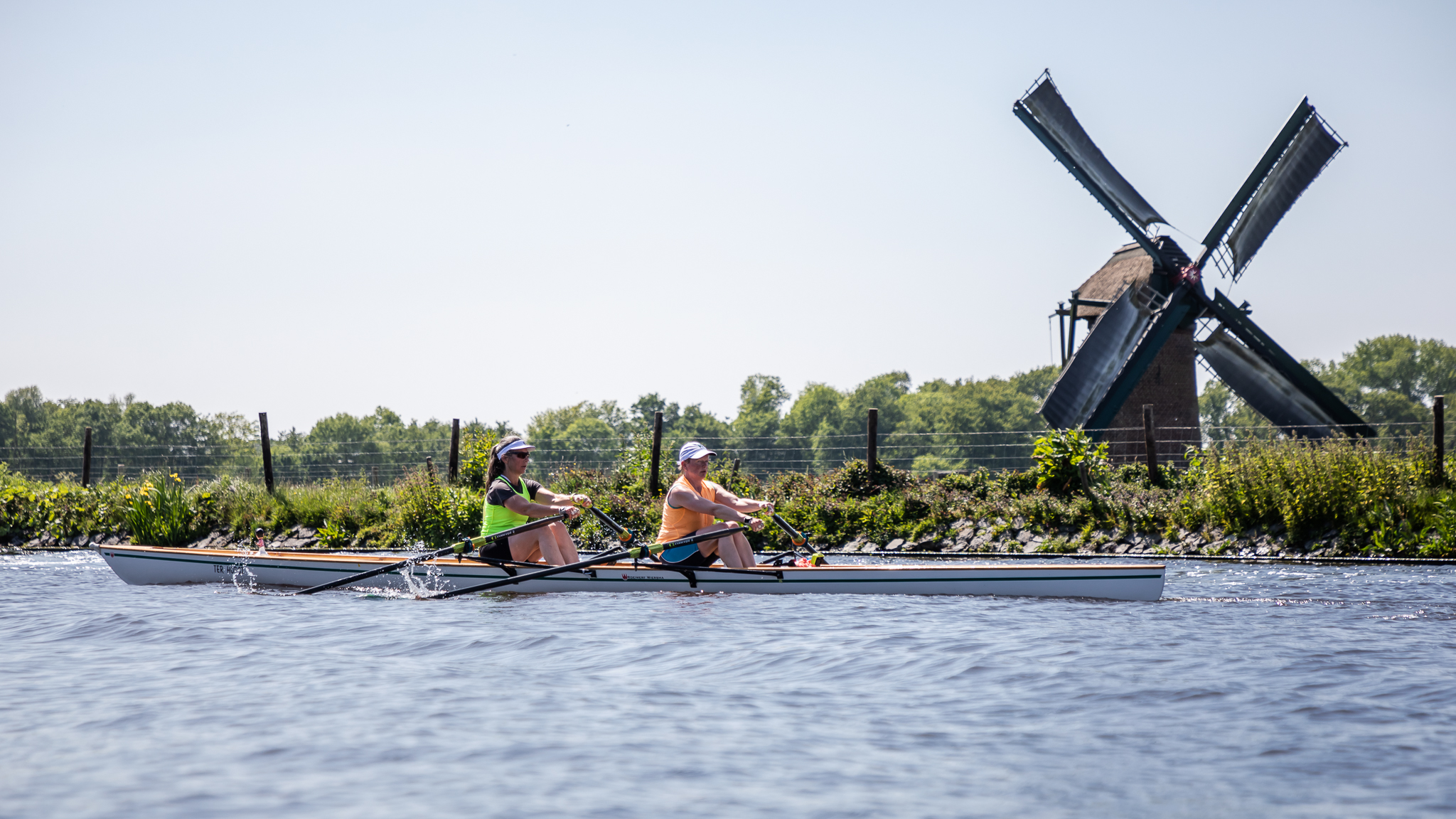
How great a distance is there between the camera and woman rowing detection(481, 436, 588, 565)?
1015cm

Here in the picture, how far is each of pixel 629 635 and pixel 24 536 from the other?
54.5 ft

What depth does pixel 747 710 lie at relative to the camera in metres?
5.54

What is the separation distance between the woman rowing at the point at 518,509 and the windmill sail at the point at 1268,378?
17891 mm

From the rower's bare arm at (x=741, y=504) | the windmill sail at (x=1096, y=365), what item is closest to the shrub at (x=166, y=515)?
the rower's bare arm at (x=741, y=504)

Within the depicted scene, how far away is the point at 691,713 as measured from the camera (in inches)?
216

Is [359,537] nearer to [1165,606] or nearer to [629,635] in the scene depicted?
[629,635]

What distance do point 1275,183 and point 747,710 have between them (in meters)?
22.2

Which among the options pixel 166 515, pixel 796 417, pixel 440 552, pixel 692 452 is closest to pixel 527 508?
pixel 440 552

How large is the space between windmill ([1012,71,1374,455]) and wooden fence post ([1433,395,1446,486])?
7785mm

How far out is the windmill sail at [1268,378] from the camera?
22.9 meters

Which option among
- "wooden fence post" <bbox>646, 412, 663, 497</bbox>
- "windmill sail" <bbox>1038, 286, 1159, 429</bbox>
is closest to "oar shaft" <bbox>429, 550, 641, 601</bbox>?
"wooden fence post" <bbox>646, 412, 663, 497</bbox>

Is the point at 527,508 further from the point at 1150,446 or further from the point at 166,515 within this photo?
the point at 166,515

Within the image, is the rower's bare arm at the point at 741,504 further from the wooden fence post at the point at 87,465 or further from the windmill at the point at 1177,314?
the wooden fence post at the point at 87,465

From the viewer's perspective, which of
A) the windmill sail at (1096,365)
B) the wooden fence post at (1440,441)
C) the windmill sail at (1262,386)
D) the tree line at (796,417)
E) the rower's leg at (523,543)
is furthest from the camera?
the tree line at (796,417)
